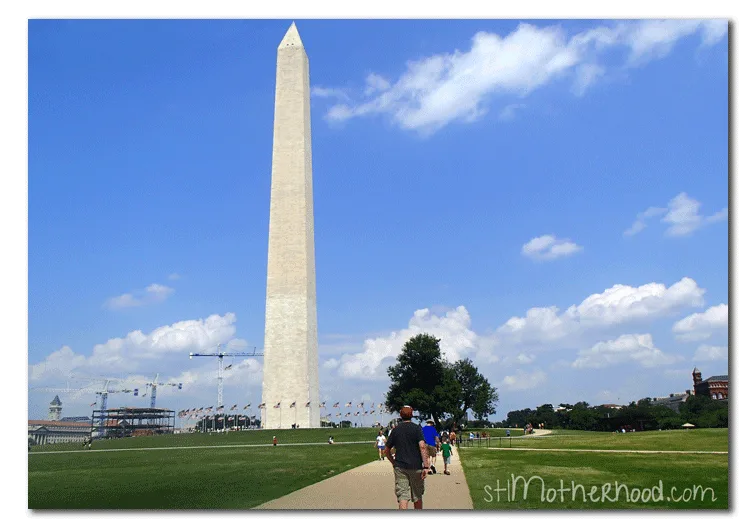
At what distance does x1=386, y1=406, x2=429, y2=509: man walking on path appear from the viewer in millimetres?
11039

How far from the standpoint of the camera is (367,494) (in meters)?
15.2

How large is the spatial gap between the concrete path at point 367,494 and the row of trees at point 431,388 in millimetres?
54175

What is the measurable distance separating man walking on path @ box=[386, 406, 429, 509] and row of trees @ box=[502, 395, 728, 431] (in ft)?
90.5

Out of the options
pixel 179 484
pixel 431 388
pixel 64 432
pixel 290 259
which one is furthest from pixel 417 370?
pixel 179 484

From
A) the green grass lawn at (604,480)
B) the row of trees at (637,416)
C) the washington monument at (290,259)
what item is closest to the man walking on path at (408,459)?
the green grass lawn at (604,480)

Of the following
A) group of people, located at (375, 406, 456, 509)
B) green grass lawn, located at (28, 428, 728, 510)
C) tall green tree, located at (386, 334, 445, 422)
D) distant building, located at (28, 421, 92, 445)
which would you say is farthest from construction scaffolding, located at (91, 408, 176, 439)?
group of people, located at (375, 406, 456, 509)

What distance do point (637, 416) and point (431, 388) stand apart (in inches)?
815

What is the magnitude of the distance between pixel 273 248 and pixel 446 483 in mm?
51238

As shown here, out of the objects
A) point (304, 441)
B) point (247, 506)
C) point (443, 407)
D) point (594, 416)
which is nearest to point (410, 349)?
point (443, 407)

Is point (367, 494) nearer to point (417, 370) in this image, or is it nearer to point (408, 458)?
point (408, 458)

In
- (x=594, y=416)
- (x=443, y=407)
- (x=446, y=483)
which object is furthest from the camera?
(x=594, y=416)

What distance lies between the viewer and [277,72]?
218 feet

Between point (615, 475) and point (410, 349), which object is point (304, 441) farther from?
point (615, 475)

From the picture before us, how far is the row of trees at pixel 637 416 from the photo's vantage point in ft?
172
